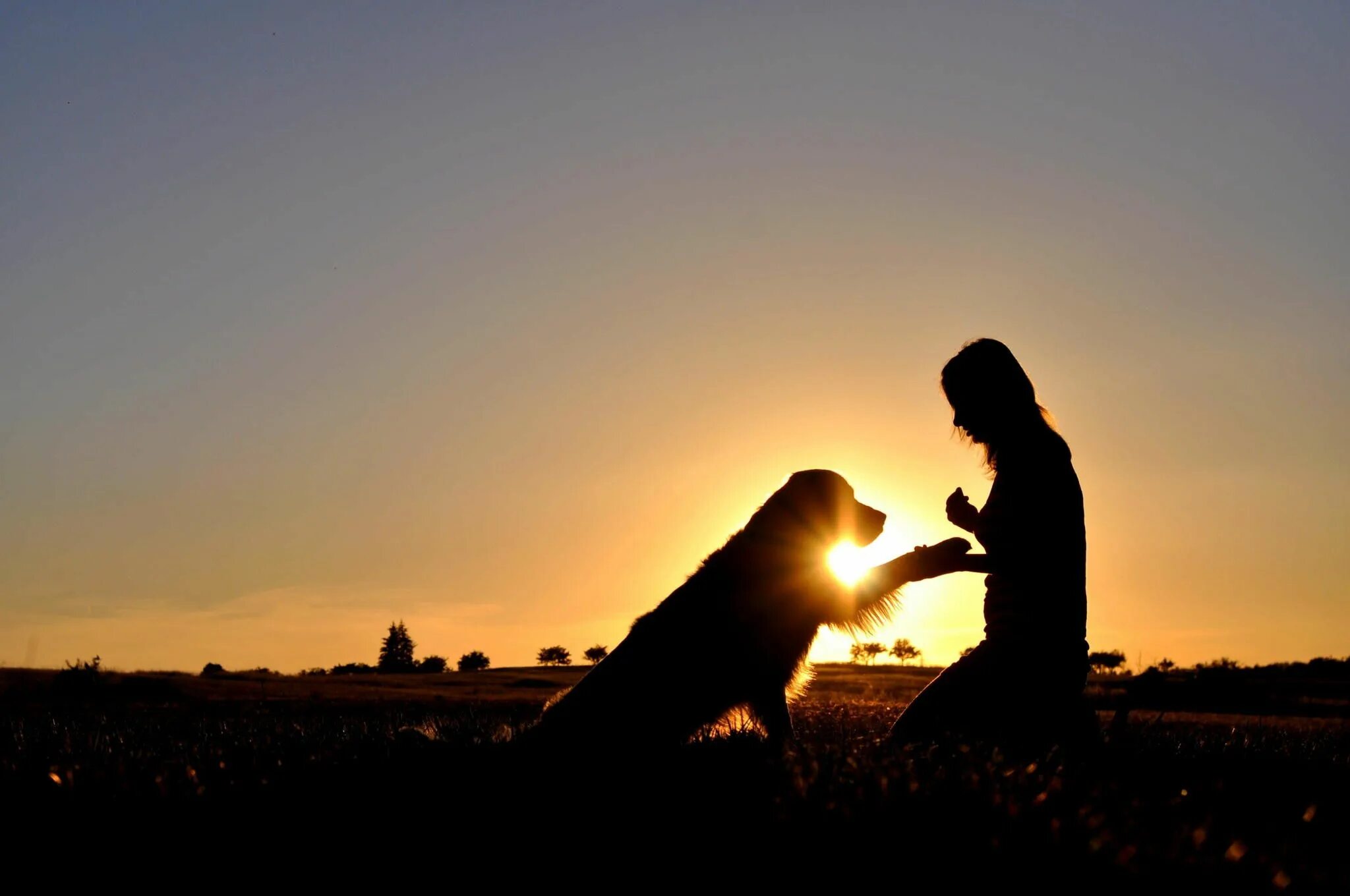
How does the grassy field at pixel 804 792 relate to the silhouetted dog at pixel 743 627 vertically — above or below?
below

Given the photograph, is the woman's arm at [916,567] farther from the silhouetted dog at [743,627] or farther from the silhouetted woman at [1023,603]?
the silhouetted woman at [1023,603]

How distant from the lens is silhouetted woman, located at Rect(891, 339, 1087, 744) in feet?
19.4

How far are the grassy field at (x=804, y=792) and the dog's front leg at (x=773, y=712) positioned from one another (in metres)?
0.28

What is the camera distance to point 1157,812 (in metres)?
3.91

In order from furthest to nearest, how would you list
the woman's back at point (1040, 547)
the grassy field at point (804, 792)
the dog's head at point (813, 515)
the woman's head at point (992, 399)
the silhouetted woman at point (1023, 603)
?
the dog's head at point (813, 515) < the woman's head at point (992, 399) < the woman's back at point (1040, 547) < the silhouetted woman at point (1023, 603) < the grassy field at point (804, 792)

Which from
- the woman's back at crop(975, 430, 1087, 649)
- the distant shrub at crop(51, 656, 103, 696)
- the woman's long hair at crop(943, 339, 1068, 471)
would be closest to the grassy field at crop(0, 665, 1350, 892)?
the woman's back at crop(975, 430, 1087, 649)

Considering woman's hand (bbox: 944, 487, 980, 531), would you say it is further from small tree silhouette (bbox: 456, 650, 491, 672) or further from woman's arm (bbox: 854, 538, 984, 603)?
small tree silhouette (bbox: 456, 650, 491, 672)

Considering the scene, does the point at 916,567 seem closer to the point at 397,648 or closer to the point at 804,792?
the point at 804,792

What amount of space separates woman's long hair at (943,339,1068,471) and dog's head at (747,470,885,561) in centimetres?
150

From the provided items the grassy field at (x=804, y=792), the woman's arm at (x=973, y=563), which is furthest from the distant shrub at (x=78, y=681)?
the woman's arm at (x=973, y=563)

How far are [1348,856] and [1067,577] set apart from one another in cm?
229

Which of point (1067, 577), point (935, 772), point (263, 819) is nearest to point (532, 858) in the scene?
point (263, 819)

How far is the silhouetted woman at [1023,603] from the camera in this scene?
5902 mm

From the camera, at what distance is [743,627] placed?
6.71 metres
